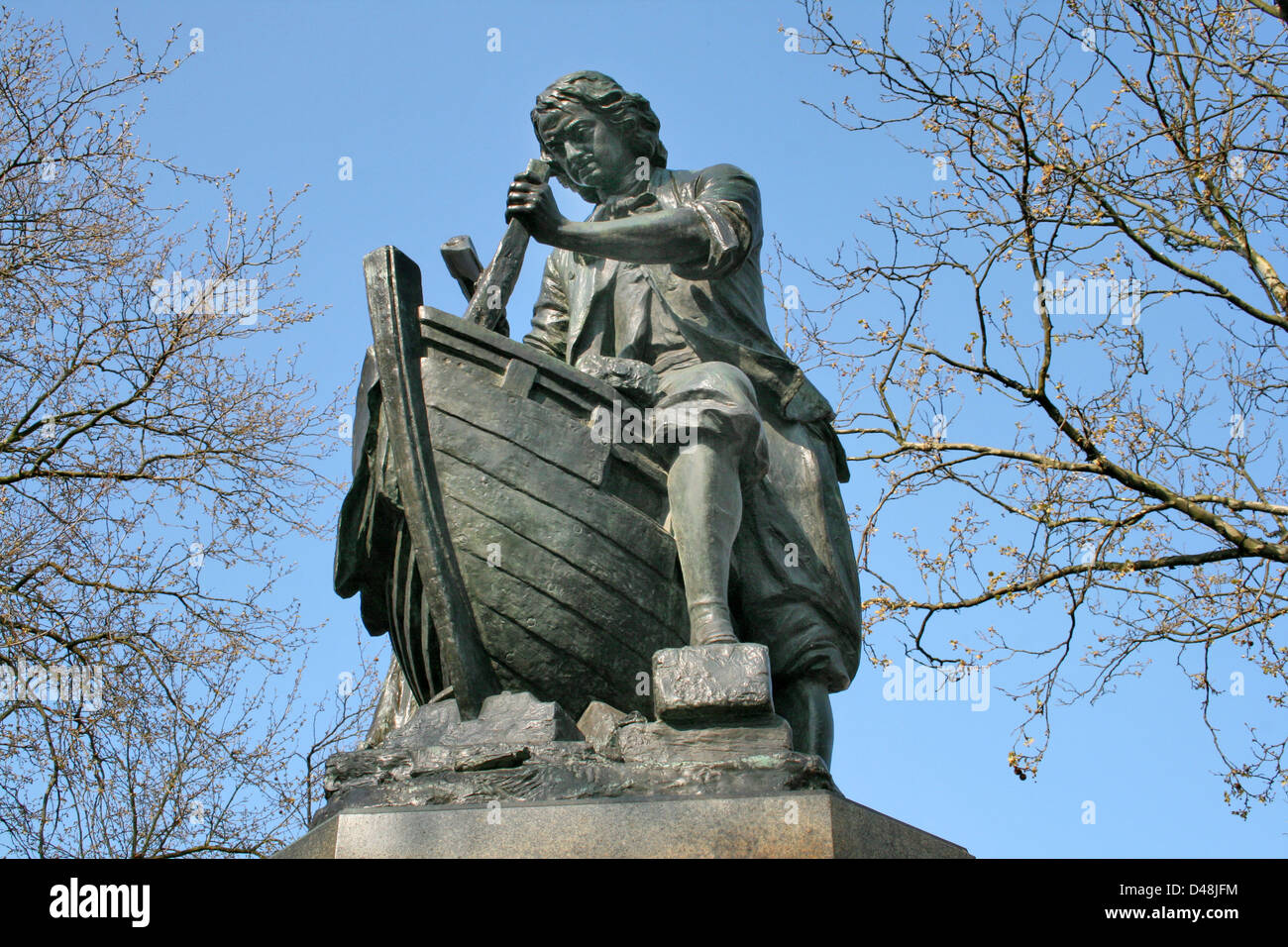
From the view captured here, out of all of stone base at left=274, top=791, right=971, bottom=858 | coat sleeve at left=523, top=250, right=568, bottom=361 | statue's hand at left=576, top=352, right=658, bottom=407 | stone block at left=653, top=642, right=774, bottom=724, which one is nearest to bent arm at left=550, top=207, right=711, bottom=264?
statue's hand at left=576, top=352, right=658, bottom=407

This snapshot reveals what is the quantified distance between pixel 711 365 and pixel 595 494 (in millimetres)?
563

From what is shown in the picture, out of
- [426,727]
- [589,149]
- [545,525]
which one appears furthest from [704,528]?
[589,149]

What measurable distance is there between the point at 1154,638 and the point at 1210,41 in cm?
405

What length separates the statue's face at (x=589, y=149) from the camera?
5227 mm

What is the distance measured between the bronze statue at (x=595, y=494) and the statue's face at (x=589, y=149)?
12.6 inches

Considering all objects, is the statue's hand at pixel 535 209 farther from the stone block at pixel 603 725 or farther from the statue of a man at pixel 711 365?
the stone block at pixel 603 725

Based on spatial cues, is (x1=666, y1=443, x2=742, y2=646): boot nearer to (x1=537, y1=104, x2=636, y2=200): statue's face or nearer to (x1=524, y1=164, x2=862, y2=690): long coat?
(x1=524, y1=164, x2=862, y2=690): long coat

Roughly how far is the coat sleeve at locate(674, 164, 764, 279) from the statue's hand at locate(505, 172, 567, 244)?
50 cm

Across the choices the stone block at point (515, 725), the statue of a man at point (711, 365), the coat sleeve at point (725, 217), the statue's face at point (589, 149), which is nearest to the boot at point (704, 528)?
the statue of a man at point (711, 365)

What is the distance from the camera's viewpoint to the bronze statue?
420 centimetres

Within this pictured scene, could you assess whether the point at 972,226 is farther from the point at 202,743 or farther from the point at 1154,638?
the point at 202,743

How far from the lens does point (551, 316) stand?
5.49 meters

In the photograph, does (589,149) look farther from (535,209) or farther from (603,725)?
(603,725)

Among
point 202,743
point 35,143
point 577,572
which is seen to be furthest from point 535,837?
point 35,143
